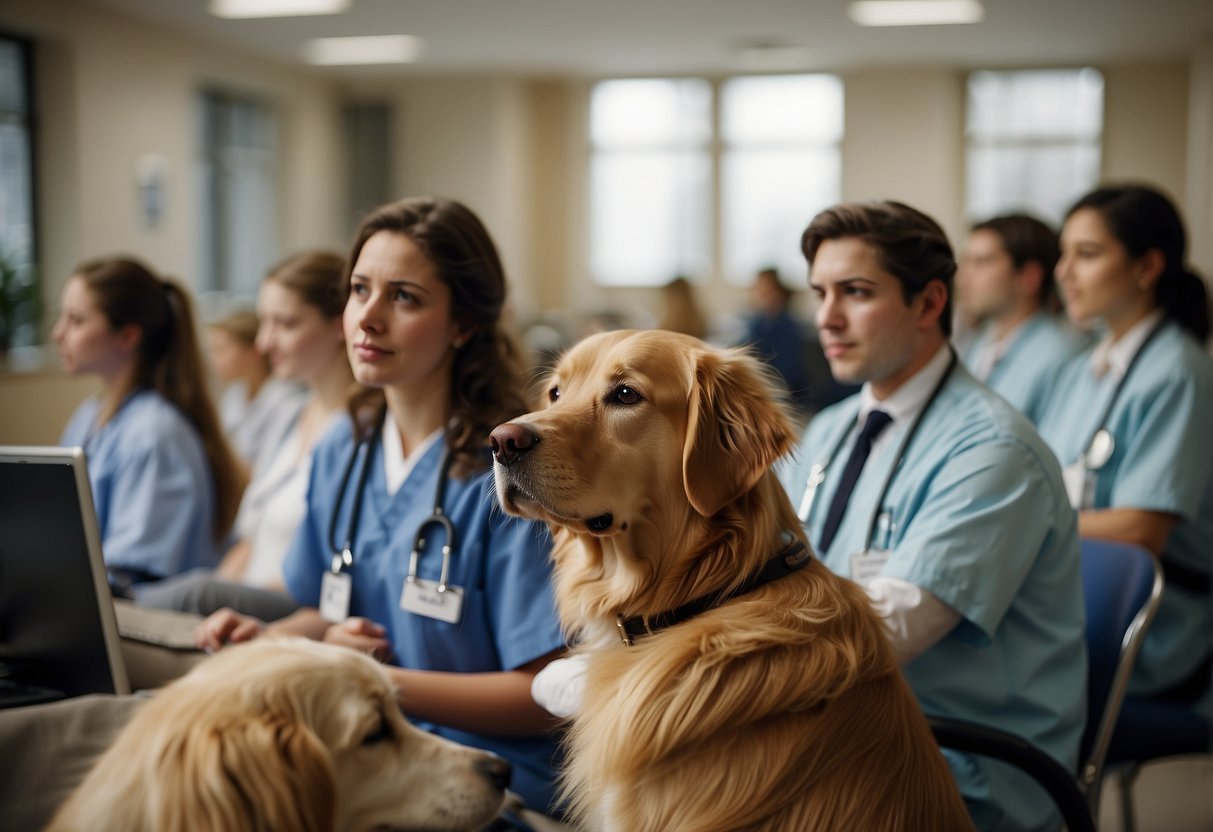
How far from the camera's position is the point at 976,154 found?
11773 millimetres

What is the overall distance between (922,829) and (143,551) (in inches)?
79.3

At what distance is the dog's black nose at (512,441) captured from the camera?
1.43 metres

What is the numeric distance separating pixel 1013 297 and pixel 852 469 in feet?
7.43

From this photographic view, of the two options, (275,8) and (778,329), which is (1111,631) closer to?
(778,329)

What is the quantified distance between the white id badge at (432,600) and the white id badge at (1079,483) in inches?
65.0

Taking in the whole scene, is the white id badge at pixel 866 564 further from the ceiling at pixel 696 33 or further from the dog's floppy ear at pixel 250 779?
the ceiling at pixel 696 33

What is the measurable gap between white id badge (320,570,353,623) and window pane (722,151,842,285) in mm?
10489

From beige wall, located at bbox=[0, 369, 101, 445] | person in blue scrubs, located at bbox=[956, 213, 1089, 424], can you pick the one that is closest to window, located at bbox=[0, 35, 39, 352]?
beige wall, located at bbox=[0, 369, 101, 445]

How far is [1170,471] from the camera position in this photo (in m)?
2.57

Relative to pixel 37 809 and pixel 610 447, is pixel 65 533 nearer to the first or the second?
pixel 37 809

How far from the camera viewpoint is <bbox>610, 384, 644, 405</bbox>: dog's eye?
4.91 ft

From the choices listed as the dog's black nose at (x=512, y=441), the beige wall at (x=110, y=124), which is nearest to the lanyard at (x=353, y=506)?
the dog's black nose at (x=512, y=441)

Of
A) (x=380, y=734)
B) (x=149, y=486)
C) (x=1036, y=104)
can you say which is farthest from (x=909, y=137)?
(x=380, y=734)

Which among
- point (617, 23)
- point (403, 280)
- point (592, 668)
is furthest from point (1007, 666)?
point (617, 23)
